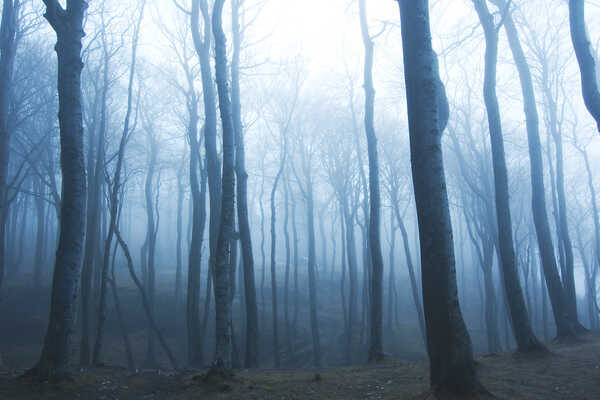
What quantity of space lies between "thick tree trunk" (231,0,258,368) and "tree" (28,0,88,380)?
457 cm

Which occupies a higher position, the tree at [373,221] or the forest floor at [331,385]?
the tree at [373,221]

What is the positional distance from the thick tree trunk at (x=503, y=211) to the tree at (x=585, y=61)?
7.88 feet

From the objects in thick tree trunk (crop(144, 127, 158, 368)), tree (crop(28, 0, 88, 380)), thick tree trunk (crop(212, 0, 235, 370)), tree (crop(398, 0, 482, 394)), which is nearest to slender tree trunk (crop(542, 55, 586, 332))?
tree (crop(398, 0, 482, 394))

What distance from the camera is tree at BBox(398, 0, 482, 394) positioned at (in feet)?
13.7

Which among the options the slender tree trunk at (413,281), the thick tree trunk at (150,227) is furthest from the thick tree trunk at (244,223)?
the slender tree trunk at (413,281)

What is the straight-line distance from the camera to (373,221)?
1034cm

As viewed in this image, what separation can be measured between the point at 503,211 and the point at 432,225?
5179 millimetres

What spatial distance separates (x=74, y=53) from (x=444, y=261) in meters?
6.71

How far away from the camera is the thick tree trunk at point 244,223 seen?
982cm

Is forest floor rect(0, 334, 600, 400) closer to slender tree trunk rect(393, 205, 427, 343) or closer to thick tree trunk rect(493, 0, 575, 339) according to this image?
thick tree trunk rect(493, 0, 575, 339)

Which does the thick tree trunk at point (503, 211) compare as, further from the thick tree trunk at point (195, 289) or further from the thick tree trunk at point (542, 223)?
the thick tree trunk at point (195, 289)

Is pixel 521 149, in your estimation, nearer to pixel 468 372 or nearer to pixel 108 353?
pixel 468 372

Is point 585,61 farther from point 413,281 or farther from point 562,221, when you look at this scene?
point 413,281

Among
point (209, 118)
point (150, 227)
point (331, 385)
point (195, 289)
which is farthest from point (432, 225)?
point (150, 227)
